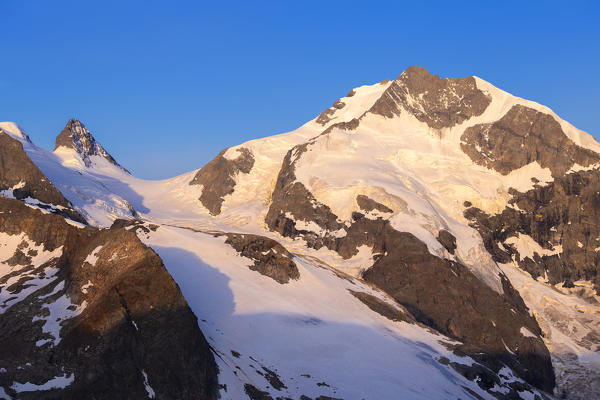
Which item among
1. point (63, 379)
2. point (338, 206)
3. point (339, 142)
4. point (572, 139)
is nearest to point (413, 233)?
point (338, 206)

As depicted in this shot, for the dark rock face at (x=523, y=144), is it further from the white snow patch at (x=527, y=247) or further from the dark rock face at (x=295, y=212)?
the dark rock face at (x=295, y=212)

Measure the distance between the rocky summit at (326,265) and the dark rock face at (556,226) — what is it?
17.8 inches

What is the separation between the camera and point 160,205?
171 m

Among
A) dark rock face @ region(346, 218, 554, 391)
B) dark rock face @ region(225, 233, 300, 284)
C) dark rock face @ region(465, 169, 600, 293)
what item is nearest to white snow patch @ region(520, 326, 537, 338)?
dark rock face @ region(346, 218, 554, 391)

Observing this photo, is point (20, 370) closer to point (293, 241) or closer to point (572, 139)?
point (293, 241)

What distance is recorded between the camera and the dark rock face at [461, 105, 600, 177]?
536 feet

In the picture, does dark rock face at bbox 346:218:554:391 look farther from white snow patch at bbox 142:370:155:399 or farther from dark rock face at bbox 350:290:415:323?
white snow patch at bbox 142:370:155:399

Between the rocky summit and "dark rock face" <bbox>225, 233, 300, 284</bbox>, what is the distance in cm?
29

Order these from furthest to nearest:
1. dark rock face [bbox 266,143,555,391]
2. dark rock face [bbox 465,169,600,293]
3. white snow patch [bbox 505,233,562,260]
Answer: white snow patch [bbox 505,233,562,260], dark rock face [bbox 465,169,600,293], dark rock face [bbox 266,143,555,391]

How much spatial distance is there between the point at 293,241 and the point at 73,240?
8606 cm

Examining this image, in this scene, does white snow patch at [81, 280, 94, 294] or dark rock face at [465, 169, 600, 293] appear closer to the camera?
white snow patch at [81, 280, 94, 294]

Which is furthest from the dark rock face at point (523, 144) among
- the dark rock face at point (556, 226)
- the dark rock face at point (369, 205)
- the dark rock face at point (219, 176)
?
the dark rock face at point (219, 176)

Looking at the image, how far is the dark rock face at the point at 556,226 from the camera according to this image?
142 metres

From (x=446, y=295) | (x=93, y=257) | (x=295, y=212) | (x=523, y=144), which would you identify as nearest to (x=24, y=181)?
(x=295, y=212)
